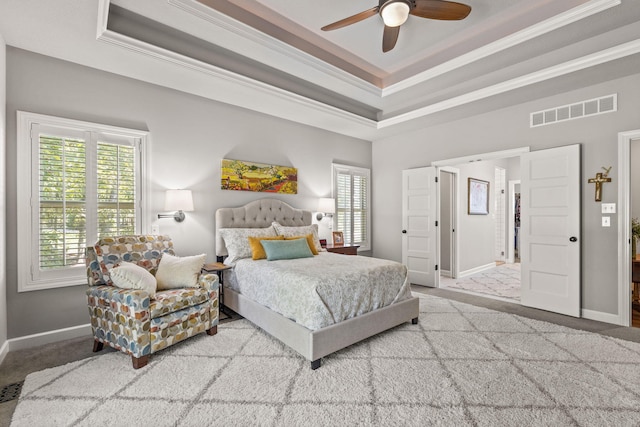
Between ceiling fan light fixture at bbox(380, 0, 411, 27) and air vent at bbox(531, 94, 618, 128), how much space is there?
274 cm

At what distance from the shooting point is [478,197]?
6.61 m

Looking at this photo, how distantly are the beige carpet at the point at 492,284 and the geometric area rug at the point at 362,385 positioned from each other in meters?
1.73

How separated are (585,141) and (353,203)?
11.6 ft

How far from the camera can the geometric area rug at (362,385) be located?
1884 mm

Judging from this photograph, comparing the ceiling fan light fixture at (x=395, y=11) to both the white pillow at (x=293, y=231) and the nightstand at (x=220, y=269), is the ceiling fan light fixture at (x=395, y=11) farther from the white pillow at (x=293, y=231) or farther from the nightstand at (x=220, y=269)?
the nightstand at (x=220, y=269)

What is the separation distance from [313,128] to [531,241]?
3.75m

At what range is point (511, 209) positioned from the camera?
7.83m

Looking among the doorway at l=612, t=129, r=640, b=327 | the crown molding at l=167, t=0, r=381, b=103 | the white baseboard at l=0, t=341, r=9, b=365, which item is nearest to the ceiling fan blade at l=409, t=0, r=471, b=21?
the crown molding at l=167, t=0, r=381, b=103

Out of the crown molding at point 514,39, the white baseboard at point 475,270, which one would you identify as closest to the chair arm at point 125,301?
the crown molding at point 514,39

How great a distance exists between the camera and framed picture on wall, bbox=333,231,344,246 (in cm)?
539

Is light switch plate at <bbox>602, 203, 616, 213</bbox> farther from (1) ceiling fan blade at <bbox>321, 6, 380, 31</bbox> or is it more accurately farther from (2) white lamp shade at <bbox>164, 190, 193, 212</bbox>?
(2) white lamp shade at <bbox>164, 190, 193, 212</bbox>

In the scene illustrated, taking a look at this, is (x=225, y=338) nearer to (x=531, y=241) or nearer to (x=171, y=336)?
(x=171, y=336)

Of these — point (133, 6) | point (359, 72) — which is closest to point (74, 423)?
point (133, 6)

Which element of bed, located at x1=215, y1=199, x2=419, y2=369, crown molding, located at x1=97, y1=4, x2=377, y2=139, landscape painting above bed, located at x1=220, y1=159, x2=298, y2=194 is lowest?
bed, located at x1=215, y1=199, x2=419, y2=369
